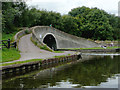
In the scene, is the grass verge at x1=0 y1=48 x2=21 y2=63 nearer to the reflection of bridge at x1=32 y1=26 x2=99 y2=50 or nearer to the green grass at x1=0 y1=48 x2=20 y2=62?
the green grass at x1=0 y1=48 x2=20 y2=62

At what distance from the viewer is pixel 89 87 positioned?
508 inches

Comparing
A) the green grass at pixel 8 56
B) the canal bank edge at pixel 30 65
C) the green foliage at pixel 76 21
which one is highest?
the green foliage at pixel 76 21

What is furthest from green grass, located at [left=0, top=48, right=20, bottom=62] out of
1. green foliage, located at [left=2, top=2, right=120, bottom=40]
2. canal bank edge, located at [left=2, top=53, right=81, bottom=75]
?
green foliage, located at [left=2, top=2, right=120, bottom=40]

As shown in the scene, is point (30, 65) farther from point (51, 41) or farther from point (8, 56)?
point (51, 41)

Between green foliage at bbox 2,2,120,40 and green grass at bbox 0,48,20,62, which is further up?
green foliage at bbox 2,2,120,40

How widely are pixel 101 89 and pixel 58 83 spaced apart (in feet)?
10.00

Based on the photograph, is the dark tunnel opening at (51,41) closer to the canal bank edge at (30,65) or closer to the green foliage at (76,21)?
the green foliage at (76,21)

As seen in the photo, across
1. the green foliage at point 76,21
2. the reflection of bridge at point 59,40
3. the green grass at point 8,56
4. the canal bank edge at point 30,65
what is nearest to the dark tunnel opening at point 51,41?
the reflection of bridge at point 59,40

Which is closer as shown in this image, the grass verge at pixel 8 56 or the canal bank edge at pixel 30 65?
the canal bank edge at pixel 30 65

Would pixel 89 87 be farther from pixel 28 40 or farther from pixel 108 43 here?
pixel 108 43

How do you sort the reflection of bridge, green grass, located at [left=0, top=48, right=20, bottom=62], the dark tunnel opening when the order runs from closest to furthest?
1. green grass, located at [left=0, top=48, right=20, bottom=62]
2. the reflection of bridge
3. the dark tunnel opening

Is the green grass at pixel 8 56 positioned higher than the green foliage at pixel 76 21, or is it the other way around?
the green foliage at pixel 76 21

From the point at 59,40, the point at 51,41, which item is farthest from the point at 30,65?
the point at 51,41

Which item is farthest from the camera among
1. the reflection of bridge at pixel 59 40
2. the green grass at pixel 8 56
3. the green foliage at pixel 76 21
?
the green foliage at pixel 76 21
